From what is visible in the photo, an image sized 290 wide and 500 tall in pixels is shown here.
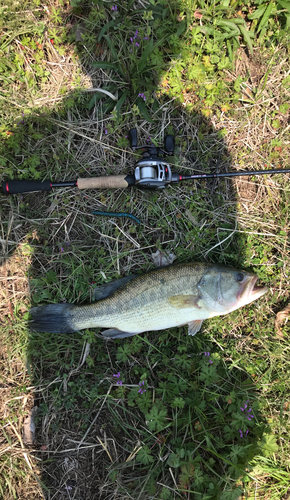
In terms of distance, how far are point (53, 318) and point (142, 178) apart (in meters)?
2.02

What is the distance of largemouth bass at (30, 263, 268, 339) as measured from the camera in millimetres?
3223

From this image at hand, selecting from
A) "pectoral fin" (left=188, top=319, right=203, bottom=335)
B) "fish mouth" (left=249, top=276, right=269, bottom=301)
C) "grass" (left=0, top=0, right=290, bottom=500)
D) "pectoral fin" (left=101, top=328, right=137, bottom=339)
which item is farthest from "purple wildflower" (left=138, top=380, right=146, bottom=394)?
"fish mouth" (left=249, top=276, right=269, bottom=301)

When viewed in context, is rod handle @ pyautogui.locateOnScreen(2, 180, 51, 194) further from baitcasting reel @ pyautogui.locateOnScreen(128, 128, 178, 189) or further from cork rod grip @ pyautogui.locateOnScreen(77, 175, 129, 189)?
baitcasting reel @ pyautogui.locateOnScreen(128, 128, 178, 189)

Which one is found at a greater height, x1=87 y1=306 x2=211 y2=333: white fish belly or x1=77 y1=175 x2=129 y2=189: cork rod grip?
x1=77 y1=175 x2=129 y2=189: cork rod grip

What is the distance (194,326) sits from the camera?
3350 millimetres

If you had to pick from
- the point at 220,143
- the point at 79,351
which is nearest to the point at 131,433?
the point at 79,351

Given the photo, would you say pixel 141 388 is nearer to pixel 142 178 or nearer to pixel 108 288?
pixel 108 288

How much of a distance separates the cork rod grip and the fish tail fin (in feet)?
4.94

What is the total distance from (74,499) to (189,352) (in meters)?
2.19

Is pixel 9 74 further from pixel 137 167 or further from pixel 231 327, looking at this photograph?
pixel 231 327

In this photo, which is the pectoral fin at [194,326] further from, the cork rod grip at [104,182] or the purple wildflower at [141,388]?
the cork rod grip at [104,182]

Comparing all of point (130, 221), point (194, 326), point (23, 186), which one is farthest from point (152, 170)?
point (194, 326)

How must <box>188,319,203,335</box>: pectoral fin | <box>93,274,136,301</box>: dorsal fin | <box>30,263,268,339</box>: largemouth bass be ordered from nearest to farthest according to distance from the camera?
<box>30,263,268,339</box>: largemouth bass, <box>188,319,203,335</box>: pectoral fin, <box>93,274,136,301</box>: dorsal fin

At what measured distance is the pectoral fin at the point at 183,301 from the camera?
3.22 metres
